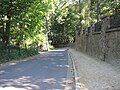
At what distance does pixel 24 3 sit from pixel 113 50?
405 inches

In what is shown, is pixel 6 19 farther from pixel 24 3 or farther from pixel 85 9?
pixel 85 9

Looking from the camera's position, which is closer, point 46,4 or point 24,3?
point 24,3

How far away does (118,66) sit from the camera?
49.3ft

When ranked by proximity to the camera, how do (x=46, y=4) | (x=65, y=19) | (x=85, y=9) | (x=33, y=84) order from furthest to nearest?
(x=65, y=19) < (x=85, y=9) < (x=46, y=4) < (x=33, y=84)

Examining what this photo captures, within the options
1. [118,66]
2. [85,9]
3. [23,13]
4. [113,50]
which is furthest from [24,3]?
[85,9]

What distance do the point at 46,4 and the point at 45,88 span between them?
65.4ft

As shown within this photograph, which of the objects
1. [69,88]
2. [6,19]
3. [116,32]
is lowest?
[69,88]

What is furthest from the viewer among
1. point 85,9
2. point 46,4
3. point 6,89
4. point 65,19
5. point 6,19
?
point 65,19

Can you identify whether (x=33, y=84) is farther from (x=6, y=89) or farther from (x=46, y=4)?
(x=46, y=4)

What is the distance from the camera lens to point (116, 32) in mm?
16281

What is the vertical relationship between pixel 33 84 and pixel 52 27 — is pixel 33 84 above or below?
below

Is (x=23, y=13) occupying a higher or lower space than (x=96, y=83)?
higher

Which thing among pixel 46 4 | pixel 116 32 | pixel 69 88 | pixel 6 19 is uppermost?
pixel 46 4

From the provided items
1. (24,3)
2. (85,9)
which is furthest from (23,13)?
(85,9)
